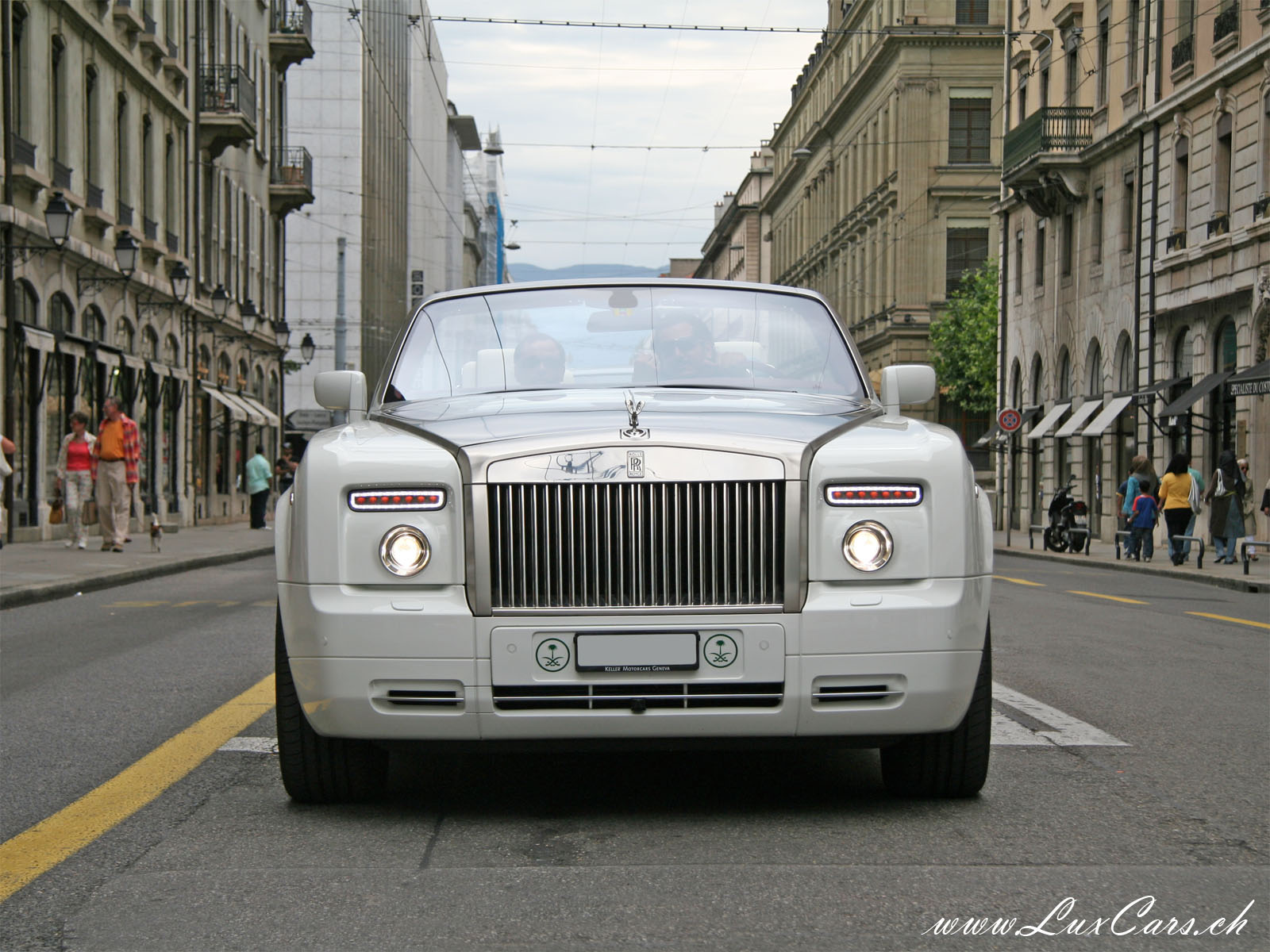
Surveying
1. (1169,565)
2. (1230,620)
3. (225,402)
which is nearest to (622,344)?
(1230,620)

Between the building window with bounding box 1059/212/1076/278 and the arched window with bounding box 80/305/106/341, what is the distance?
23014 mm

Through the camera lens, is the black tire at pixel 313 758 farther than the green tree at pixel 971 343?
No

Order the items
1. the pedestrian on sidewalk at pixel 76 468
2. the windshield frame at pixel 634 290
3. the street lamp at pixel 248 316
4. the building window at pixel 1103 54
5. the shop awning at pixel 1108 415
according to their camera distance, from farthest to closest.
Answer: the building window at pixel 1103 54 < the street lamp at pixel 248 316 < the shop awning at pixel 1108 415 < the pedestrian on sidewalk at pixel 76 468 < the windshield frame at pixel 634 290

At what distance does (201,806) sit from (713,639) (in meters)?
1.66

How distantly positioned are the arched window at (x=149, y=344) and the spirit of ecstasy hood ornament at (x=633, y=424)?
29.8 metres

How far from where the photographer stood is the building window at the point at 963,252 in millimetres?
59688

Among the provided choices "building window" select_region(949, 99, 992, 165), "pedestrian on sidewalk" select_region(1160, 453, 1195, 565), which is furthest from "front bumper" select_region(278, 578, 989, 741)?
"building window" select_region(949, 99, 992, 165)

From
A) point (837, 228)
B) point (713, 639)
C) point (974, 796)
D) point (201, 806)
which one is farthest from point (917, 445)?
point (837, 228)

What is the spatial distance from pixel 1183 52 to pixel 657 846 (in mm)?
32316

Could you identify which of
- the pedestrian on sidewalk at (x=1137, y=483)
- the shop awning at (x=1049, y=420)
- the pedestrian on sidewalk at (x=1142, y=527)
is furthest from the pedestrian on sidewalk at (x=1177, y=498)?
the shop awning at (x=1049, y=420)

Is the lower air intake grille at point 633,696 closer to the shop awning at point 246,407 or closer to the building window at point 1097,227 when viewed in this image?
the building window at point 1097,227

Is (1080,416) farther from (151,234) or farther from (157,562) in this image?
(157,562)

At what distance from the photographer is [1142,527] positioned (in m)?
26.9

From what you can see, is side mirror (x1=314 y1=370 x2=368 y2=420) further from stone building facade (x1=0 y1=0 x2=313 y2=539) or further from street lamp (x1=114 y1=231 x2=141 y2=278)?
street lamp (x1=114 y1=231 x2=141 y2=278)
